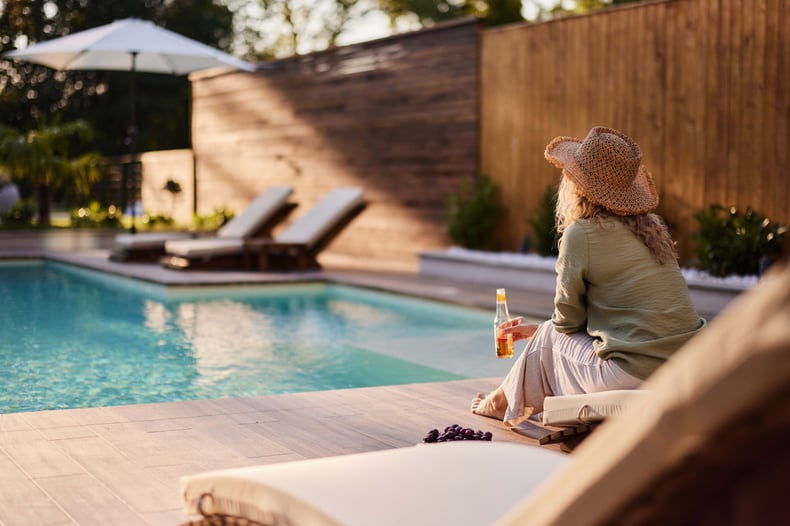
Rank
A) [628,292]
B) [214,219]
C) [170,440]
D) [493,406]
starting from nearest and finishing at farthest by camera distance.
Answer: [628,292] < [170,440] < [493,406] < [214,219]

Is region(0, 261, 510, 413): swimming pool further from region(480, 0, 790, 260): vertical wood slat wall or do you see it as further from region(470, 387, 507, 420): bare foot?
region(480, 0, 790, 260): vertical wood slat wall

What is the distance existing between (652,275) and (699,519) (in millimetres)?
2371

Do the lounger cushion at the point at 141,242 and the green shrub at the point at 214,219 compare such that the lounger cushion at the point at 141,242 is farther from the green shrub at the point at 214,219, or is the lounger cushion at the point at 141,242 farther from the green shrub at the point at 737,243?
the green shrub at the point at 737,243

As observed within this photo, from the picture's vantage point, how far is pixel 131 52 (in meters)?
11.9

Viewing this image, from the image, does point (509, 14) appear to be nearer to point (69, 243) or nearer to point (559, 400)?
point (69, 243)

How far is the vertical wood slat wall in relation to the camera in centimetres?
784

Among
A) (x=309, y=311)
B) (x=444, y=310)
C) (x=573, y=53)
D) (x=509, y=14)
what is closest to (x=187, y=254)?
(x=309, y=311)

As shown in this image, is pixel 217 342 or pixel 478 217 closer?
pixel 217 342

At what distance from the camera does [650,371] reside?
3268 millimetres

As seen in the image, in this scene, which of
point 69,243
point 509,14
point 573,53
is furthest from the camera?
point 509,14

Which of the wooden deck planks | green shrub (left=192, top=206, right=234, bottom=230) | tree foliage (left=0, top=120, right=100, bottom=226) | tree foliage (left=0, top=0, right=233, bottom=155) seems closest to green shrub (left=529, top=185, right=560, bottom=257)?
the wooden deck planks

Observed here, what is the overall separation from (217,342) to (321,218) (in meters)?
4.49

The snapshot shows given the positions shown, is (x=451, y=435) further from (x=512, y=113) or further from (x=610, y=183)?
(x=512, y=113)

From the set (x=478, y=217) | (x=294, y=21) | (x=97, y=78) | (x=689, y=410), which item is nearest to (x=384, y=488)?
(x=689, y=410)
